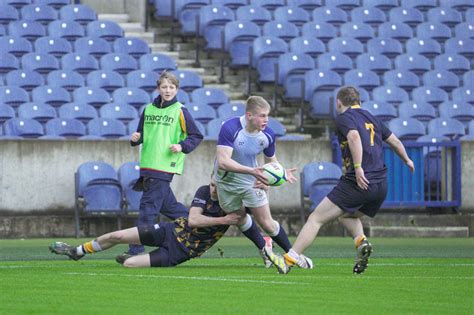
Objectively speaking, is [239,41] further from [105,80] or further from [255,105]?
[255,105]

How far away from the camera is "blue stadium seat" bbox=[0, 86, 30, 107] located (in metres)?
22.4

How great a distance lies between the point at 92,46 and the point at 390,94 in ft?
17.9

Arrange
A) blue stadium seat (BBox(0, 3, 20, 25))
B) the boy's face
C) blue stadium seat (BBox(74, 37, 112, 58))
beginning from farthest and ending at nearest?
1. blue stadium seat (BBox(0, 3, 20, 25))
2. blue stadium seat (BBox(74, 37, 112, 58))
3. the boy's face

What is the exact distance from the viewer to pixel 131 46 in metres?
25.0

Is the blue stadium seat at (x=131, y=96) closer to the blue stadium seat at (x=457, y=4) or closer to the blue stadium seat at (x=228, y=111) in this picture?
the blue stadium seat at (x=228, y=111)

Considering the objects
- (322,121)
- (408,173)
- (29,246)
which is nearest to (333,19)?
(322,121)

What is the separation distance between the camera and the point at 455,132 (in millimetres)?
23984

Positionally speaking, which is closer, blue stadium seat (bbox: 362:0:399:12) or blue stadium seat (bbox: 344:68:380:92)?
blue stadium seat (bbox: 344:68:380:92)

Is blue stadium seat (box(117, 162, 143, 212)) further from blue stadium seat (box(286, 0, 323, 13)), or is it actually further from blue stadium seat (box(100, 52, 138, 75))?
blue stadium seat (box(286, 0, 323, 13))

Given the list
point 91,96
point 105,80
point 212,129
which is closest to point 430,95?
point 212,129

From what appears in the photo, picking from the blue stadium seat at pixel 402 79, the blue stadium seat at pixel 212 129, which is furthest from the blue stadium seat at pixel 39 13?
the blue stadium seat at pixel 402 79

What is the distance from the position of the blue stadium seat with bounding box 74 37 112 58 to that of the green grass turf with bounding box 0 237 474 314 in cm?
858

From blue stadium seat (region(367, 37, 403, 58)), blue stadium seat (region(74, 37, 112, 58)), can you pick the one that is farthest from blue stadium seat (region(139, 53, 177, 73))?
blue stadium seat (region(367, 37, 403, 58))

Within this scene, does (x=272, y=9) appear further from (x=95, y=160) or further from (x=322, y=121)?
(x=95, y=160)
